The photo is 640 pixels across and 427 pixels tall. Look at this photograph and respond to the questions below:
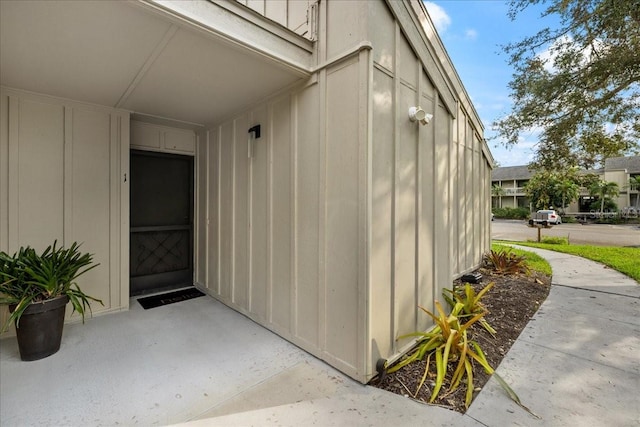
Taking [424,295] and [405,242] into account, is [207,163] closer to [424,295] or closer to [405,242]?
[405,242]

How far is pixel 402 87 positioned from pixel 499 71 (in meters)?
5.88

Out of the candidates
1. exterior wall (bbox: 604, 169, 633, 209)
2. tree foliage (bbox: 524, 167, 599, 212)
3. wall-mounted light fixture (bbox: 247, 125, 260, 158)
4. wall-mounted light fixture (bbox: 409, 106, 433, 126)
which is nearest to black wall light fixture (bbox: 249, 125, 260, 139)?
wall-mounted light fixture (bbox: 247, 125, 260, 158)

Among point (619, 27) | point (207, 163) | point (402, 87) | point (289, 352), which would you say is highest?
point (619, 27)

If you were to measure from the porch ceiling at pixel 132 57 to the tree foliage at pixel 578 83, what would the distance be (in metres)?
5.79

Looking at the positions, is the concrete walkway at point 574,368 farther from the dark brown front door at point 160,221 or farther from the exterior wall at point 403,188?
the dark brown front door at point 160,221

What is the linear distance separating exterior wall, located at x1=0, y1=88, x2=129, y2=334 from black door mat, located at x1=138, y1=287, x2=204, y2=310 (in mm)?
324

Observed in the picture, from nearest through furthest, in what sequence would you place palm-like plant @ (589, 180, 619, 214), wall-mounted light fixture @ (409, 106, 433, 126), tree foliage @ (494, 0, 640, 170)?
wall-mounted light fixture @ (409, 106, 433, 126) → tree foliage @ (494, 0, 640, 170) → palm-like plant @ (589, 180, 619, 214)

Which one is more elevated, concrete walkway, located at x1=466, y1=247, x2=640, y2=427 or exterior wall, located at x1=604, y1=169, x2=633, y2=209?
exterior wall, located at x1=604, y1=169, x2=633, y2=209

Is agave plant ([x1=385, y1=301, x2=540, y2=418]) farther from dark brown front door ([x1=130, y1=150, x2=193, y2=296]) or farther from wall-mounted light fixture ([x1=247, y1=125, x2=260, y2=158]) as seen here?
dark brown front door ([x1=130, y1=150, x2=193, y2=296])

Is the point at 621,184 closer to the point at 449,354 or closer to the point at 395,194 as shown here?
the point at 449,354

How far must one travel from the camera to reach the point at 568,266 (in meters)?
6.43

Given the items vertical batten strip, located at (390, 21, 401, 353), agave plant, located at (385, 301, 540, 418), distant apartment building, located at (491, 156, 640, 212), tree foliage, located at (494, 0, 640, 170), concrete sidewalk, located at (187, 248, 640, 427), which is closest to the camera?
concrete sidewalk, located at (187, 248, 640, 427)

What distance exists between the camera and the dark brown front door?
14.2 ft

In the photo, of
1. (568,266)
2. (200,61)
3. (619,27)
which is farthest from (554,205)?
(200,61)
